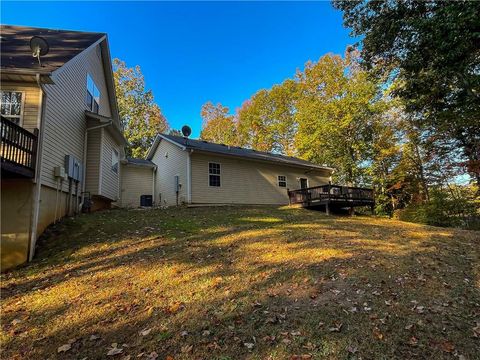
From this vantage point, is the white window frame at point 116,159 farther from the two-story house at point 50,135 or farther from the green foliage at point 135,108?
the green foliage at point 135,108

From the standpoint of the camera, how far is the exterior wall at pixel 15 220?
6.75 metres

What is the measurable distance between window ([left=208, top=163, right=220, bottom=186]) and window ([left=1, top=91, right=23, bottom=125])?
→ 31.6ft

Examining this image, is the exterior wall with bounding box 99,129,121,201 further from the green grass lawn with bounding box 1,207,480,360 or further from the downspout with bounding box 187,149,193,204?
the green grass lawn with bounding box 1,207,480,360

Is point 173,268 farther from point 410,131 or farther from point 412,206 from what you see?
point 410,131

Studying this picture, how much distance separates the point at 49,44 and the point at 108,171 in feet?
17.3

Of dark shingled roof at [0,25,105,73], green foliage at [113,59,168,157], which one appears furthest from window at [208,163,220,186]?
green foliage at [113,59,168,157]

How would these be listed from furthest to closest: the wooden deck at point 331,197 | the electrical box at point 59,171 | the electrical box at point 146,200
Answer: the electrical box at point 146,200 < the wooden deck at point 331,197 < the electrical box at point 59,171

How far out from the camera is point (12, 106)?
7.78 meters

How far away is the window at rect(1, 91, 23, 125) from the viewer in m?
7.73

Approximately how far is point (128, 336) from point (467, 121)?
1518 centimetres

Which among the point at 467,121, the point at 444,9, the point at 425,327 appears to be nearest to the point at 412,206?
the point at 467,121

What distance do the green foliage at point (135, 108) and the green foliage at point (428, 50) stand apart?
893 inches

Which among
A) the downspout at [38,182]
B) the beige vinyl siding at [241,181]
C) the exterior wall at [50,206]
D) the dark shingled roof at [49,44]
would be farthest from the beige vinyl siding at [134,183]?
the downspout at [38,182]

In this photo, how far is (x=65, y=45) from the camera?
11.2m
